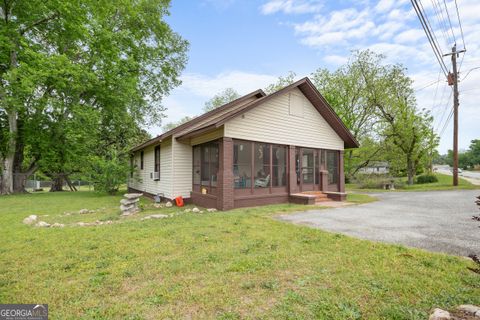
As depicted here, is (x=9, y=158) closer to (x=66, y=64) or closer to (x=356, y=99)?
(x=66, y=64)

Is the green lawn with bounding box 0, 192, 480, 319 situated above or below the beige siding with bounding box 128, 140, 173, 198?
below

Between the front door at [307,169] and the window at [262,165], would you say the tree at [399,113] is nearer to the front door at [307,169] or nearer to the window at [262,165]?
the front door at [307,169]

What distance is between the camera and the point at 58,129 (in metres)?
16.2

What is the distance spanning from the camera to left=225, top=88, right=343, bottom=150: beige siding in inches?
355

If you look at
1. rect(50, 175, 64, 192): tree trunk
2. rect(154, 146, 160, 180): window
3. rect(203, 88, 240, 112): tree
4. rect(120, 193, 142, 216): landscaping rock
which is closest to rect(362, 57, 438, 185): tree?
rect(203, 88, 240, 112): tree

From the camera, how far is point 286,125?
34.0 ft

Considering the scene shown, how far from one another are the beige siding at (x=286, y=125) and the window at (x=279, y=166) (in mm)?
394

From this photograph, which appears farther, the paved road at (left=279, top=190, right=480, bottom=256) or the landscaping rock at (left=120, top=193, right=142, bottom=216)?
the landscaping rock at (left=120, top=193, right=142, bottom=216)

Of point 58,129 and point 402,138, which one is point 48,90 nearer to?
point 58,129

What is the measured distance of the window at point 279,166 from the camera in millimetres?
9961

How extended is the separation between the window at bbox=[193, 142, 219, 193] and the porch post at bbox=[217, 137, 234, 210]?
0.69 meters

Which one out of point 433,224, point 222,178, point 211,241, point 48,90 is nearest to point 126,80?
point 48,90

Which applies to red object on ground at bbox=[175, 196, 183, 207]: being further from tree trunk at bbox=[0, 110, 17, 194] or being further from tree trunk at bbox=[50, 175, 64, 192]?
tree trunk at bbox=[50, 175, 64, 192]

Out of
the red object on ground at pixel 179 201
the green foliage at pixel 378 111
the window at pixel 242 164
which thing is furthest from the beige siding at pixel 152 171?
the green foliage at pixel 378 111
